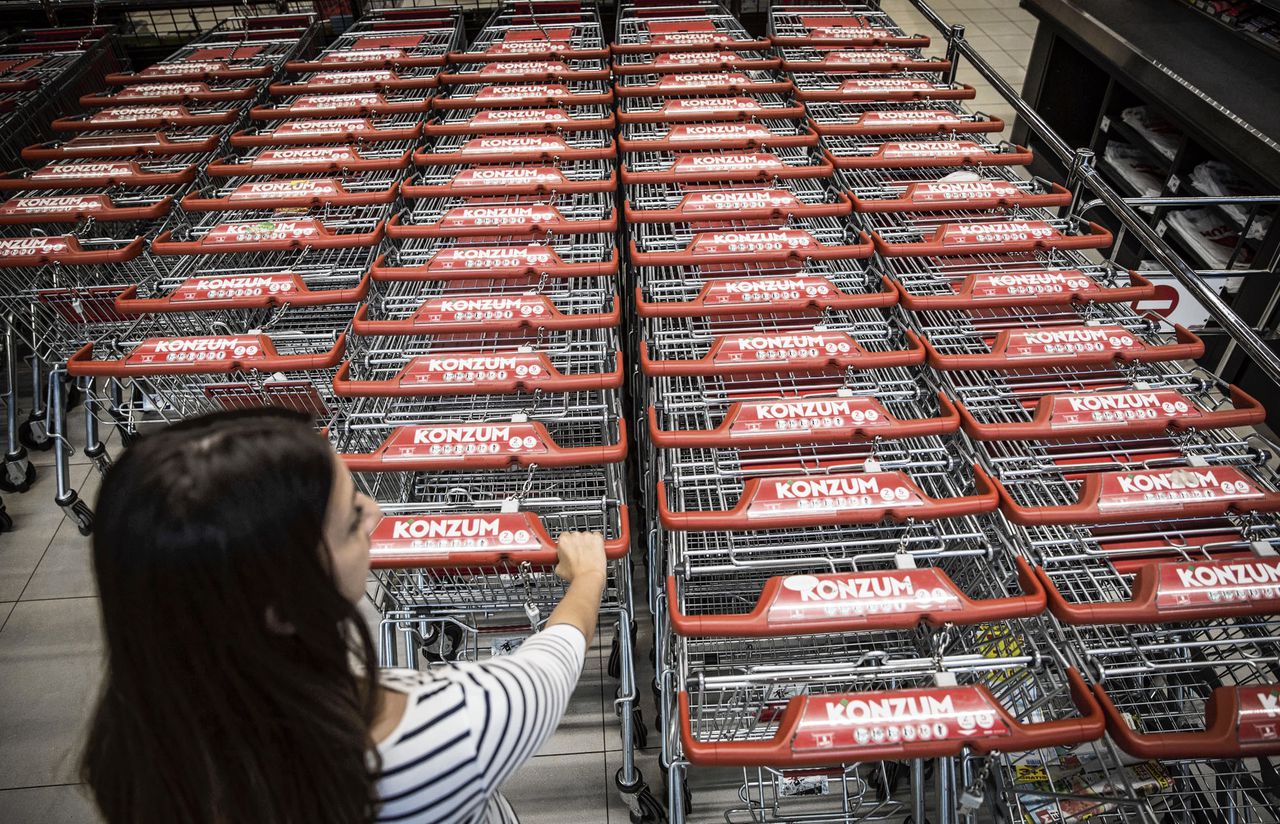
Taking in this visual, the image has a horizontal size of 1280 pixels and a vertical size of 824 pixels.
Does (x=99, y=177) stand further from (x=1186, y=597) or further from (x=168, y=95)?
(x=1186, y=597)

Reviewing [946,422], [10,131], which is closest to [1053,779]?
[946,422]

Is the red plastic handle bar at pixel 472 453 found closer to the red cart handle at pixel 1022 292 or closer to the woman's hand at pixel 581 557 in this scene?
the woman's hand at pixel 581 557

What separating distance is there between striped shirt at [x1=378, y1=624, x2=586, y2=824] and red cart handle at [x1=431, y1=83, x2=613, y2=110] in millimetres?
3014

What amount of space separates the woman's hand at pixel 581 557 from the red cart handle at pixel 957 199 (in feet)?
5.80

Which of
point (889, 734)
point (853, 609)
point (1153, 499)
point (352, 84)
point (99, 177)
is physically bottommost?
point (889, 734)

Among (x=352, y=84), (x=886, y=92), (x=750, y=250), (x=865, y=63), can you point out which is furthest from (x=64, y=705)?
(x=865, y=63)

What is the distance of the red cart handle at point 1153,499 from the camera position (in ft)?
5.90

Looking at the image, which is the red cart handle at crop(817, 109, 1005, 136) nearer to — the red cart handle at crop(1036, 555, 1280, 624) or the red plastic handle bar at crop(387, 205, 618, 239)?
the red plastic handle bar at crop(387, 205, 618, 239)

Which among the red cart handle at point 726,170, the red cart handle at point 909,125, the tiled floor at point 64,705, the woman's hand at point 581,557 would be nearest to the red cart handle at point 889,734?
the woman's hand at point 581,557

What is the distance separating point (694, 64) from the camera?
3873mm

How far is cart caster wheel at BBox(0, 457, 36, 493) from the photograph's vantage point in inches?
136

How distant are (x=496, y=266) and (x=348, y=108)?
5.62 feet

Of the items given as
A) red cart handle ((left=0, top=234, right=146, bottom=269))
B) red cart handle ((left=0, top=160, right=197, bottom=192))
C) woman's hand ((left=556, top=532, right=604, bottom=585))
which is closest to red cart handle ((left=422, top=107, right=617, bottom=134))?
red cart handle ((left=0, top=160, right=197, bottom=192))

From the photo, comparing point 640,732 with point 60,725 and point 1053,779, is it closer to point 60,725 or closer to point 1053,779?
point 1053,779
